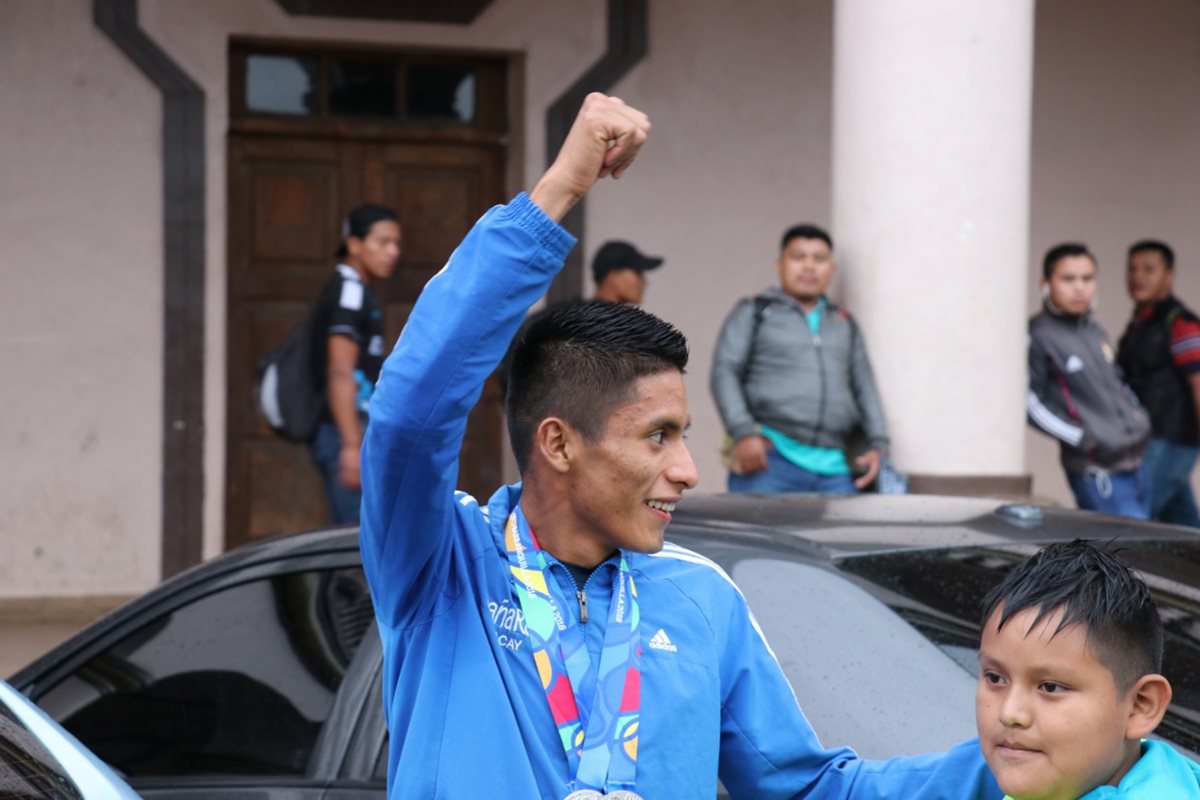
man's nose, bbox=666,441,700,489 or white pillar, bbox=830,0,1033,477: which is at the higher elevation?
white pillar, bbox=830,0,1033,477

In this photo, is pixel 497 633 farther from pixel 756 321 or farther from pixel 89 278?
pixel 89 278

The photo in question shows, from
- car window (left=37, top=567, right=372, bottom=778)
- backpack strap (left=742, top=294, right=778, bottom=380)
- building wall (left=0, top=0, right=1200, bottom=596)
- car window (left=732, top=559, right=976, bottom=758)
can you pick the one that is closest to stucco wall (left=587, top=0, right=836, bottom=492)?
building wall (left=0, top=0, right=1200, bottom=596)

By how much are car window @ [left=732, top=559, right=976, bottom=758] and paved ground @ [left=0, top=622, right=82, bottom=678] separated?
4.87m

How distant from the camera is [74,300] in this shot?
27.5 ft

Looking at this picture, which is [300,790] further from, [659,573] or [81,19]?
[81,19]

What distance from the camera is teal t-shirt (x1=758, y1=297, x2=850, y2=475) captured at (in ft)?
21.2

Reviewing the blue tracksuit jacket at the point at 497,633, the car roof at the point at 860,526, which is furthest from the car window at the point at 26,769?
the car roof at the point at 860,526

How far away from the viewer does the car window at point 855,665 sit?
2721mm

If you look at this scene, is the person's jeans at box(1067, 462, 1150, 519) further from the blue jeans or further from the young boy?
the young boy

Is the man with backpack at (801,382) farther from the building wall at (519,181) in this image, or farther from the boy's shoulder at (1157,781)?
the boy's shoulder at (1157,781)

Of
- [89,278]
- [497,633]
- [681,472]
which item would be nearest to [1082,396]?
[89,278]

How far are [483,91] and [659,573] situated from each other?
23.2 feet

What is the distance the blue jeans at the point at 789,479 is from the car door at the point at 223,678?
309cm

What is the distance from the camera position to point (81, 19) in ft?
27.2
